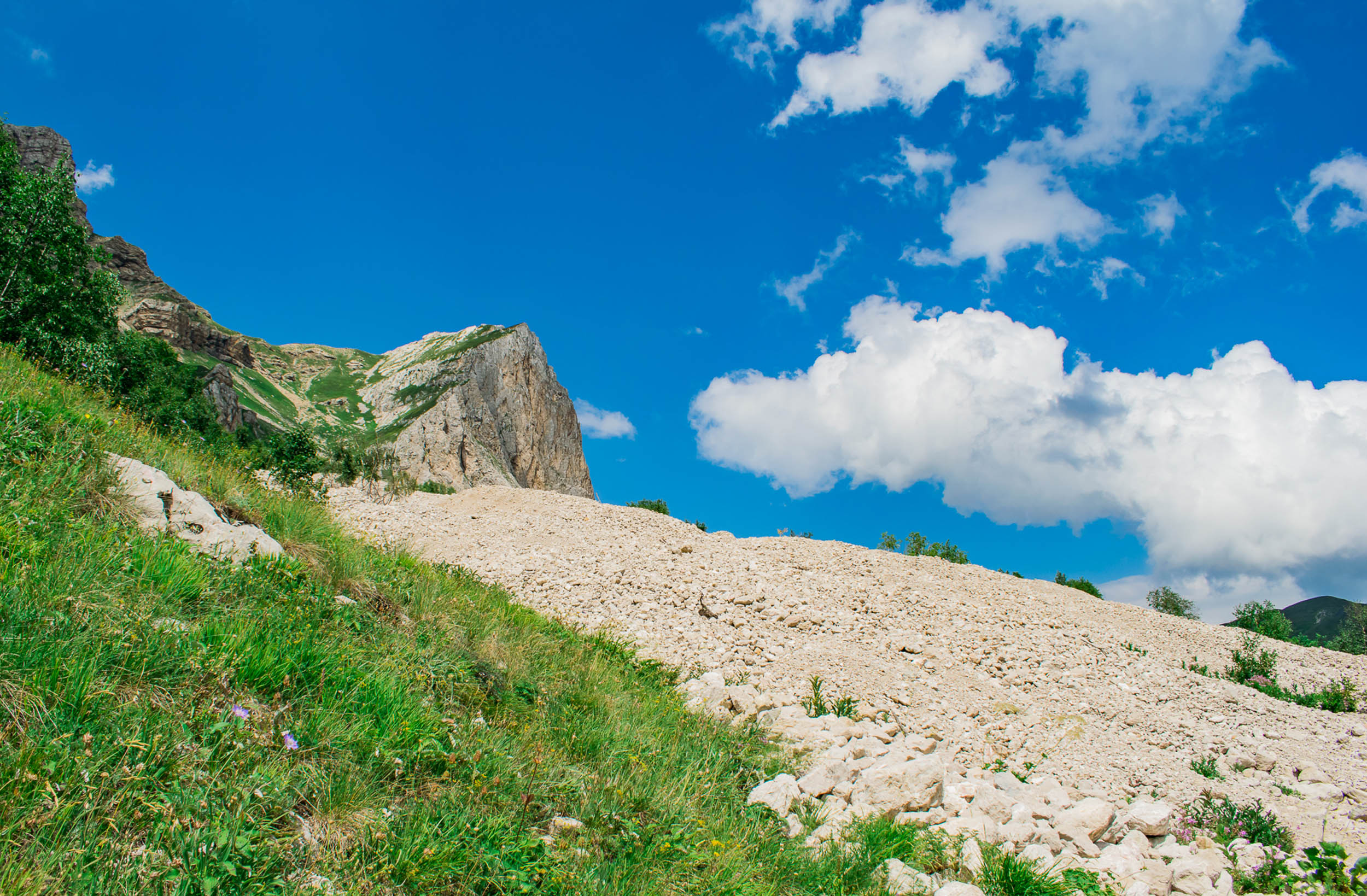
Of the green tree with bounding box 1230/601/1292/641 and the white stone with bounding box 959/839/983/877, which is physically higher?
the green tree with bounding box 1230/601/1292/641

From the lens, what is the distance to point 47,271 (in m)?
20.6

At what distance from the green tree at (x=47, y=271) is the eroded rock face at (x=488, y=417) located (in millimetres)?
56403

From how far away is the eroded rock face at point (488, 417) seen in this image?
85.9 m

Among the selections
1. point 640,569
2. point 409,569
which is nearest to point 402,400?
point 640,569

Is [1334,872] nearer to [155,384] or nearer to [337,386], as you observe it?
[155,384]

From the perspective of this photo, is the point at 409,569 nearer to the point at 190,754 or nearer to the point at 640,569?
the point at 190,754

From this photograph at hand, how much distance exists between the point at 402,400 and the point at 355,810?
12063 centimetres

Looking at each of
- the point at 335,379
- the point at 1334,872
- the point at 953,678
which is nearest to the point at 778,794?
the point at 1334,872

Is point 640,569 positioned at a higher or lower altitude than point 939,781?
higher

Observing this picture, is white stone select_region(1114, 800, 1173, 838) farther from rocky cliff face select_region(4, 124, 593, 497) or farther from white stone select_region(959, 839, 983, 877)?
rocky cliff face select_region(4, 124, 593, 497)

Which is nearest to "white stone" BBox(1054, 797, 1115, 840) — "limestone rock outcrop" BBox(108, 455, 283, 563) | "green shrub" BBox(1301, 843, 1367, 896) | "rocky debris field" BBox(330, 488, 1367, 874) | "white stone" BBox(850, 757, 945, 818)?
"rocky debris field" BBox(330, 488, 1367, 874)

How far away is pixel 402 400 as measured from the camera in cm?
11312

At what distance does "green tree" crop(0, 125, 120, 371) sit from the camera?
18938mm

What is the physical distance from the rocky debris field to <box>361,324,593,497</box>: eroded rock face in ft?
206
